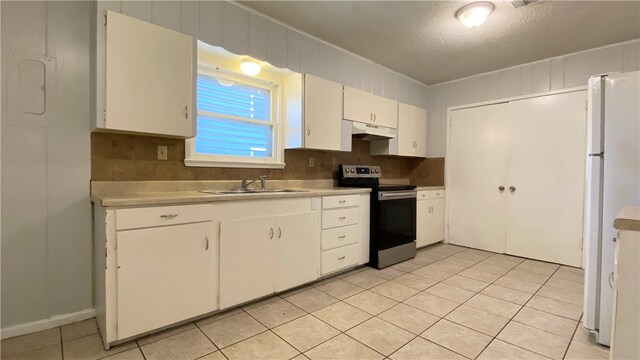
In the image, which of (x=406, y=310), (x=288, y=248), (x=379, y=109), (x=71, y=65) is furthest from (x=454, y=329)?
(x=71, y=65)

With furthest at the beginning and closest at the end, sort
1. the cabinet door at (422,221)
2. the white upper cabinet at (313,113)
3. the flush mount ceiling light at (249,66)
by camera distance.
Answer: the cabinet door at (422,221) < the white upper cabinet at (313,113) < the flush mount ceiling light at (249,66)

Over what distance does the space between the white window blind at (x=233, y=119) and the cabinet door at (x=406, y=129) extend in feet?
6.06

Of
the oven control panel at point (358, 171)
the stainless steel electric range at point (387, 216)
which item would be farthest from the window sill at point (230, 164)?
the stainless steel electric range at point (387, 216)

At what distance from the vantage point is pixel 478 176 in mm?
4137

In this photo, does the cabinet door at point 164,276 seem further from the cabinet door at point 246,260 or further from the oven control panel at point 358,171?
the oven control panel at point 358,171

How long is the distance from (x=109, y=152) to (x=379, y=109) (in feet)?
9.24

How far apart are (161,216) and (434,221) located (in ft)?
11.6

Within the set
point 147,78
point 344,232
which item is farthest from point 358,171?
point 147,78

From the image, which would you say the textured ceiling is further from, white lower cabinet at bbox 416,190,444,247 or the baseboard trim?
the baseboard trim

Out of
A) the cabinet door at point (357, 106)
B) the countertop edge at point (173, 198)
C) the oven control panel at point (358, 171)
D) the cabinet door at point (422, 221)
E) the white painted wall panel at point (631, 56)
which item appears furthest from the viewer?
the cabinet door at point (422, 221)

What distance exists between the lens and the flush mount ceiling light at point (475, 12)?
2.41 metres

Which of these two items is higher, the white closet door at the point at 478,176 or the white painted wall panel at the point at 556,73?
the white painted wall panel at the point at 556,73

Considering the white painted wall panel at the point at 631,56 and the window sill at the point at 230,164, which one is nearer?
the window sill at the point at 230,164

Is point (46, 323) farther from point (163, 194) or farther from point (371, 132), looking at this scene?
point (371, 132)
